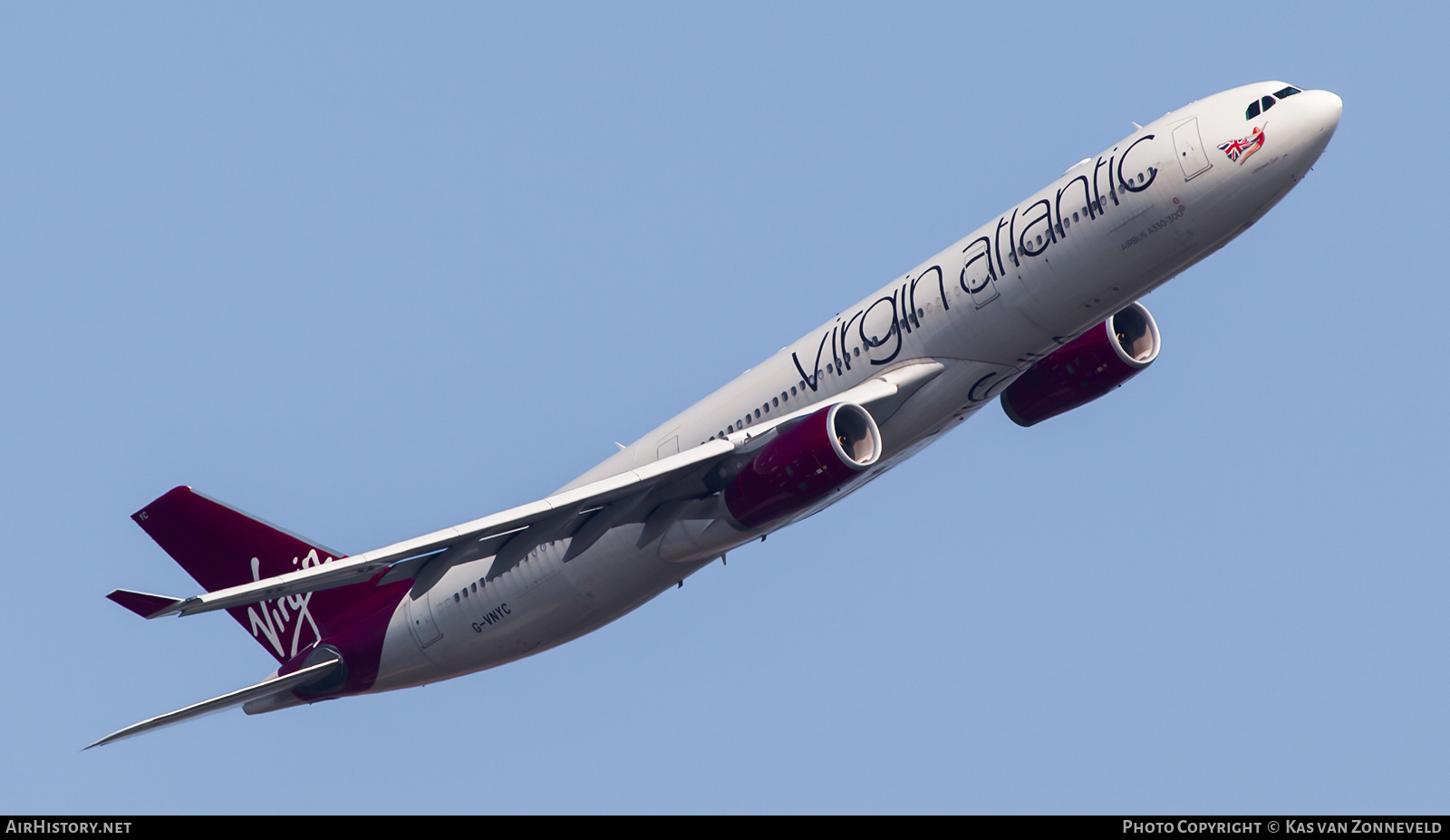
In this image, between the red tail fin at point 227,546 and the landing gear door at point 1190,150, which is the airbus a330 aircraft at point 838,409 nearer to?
the landing gear door at point 1190,150

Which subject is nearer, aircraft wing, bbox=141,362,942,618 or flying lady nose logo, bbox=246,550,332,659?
aircraft wing, bbox=141,362,942,618

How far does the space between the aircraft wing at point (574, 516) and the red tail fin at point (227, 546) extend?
28.4 feet

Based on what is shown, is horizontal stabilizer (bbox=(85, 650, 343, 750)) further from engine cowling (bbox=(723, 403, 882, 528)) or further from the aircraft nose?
the aircraft nose

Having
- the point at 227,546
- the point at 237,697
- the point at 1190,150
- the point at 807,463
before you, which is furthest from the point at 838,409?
the point at 227,546

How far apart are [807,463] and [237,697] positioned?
52.9 ft

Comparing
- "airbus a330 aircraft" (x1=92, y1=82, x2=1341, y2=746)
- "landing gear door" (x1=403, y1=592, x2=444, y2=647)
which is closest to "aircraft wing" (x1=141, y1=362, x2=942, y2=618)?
"airbus a330 aircraft" (x1=92, y1=82, x2=1341, y2=746)

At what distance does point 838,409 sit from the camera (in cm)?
3497

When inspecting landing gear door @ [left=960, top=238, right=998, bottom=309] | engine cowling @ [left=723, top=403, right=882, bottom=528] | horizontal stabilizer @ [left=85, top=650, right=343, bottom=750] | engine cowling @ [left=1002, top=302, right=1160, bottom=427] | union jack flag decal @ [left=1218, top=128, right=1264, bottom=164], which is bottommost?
horizontal stabilizer @ [left=85, top=650, right=343, bottom=750]

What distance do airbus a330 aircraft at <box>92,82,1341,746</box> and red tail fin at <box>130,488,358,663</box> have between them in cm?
165

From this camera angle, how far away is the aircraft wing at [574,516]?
34312 millimetres

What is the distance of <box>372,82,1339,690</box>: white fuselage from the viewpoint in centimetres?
3334

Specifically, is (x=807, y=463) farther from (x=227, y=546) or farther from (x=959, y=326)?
(x=227, y=546)

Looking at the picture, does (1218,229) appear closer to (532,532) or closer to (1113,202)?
(1113,202)

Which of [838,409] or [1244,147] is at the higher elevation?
[1244,147]
